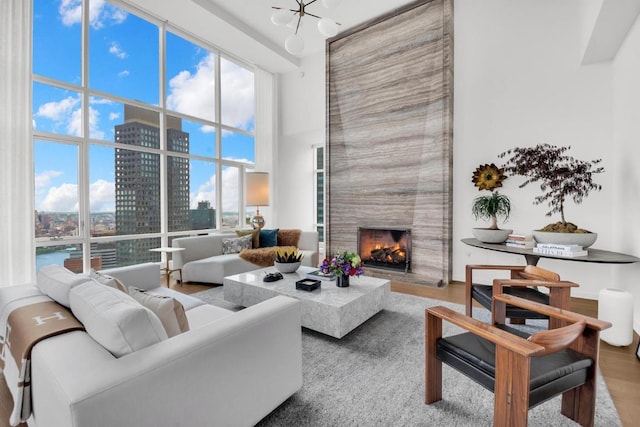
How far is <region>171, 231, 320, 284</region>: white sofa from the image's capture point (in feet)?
13.1

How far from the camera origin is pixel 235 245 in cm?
466

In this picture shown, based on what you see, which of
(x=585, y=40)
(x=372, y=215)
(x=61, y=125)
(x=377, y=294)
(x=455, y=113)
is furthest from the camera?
(x=372, y=215)

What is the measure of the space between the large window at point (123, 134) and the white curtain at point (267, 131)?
46cm

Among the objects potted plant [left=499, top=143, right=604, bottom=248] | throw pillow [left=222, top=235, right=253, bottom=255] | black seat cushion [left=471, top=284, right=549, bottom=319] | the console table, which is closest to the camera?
black seat cushion [left=471, top=284, right=549, bottom=319]

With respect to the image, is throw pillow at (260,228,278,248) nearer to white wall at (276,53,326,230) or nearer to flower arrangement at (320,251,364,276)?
white wall at (276,53,326,230)

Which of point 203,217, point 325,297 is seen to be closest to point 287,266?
point 325,297

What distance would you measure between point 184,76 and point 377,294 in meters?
4.95

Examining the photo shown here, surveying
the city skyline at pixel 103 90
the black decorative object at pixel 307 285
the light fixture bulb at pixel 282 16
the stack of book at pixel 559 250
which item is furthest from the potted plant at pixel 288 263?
the city skyline at pixel 103 90

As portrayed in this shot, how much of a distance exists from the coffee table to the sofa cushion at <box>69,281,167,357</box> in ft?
4.46

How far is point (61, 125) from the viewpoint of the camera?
12.8 feet

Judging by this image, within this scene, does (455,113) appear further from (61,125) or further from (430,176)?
(61,125)

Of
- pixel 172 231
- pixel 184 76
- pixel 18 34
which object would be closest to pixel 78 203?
pixel 172 231

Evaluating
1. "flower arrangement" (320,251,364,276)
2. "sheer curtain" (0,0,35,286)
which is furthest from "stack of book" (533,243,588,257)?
"sheer curtain" (0,0,35,286)

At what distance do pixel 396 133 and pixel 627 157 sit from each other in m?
2.51
